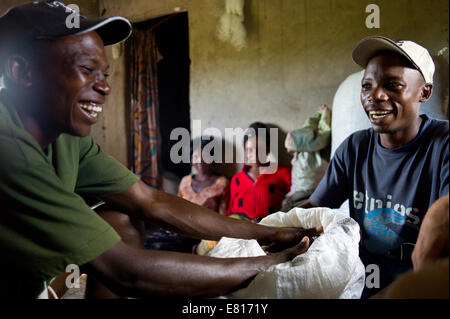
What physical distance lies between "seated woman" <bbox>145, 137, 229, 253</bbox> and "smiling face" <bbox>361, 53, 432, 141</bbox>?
15.5 inches

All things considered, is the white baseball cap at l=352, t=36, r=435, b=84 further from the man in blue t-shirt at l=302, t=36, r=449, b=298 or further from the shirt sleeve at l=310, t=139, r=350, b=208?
the shirt sleeve at l=310, t=139, r=350, b=208

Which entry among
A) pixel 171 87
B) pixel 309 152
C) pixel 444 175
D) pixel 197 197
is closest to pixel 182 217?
pixel 197 197

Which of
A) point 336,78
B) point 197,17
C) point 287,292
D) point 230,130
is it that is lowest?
point 287,292

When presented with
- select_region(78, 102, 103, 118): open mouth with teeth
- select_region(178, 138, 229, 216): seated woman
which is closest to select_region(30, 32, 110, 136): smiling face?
select_region(78, 102, 103, 118): open mouth with teeth

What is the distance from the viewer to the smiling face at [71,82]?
44 cm

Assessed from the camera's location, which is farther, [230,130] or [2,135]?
[230,130]

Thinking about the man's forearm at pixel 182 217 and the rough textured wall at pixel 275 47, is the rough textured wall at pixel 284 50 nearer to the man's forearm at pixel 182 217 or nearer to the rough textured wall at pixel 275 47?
the rough textured wall at pixel 275 47

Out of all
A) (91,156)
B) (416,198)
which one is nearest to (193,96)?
(91,156)

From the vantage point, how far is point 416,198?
57cm

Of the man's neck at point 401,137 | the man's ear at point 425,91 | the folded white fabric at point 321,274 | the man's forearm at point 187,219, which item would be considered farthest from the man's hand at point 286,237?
the man's ear at point 425,91

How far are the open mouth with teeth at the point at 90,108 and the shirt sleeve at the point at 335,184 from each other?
574mm

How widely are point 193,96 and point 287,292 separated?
46cm
